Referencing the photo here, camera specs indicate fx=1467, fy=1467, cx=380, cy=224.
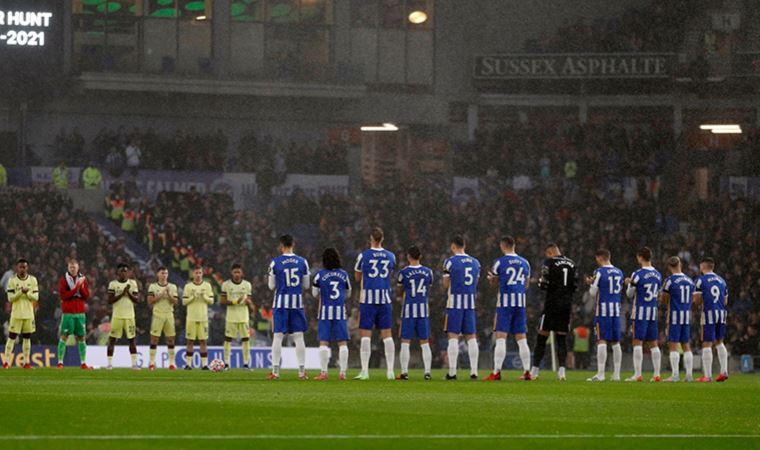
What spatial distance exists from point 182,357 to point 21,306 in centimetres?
712

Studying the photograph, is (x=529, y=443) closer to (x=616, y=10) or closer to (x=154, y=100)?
(x=154, y=100)

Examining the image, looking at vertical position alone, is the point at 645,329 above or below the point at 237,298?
below

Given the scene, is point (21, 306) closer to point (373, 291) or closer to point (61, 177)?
point (373, 291)

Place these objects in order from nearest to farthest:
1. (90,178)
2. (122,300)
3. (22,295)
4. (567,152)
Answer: (22,295), (122,300), (90,178), (567,152)

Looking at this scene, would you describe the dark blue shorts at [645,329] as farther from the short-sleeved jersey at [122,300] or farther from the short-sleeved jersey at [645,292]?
the short-sleeved jersey at [122,300]

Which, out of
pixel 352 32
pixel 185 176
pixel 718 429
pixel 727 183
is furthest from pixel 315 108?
pixel 718 429

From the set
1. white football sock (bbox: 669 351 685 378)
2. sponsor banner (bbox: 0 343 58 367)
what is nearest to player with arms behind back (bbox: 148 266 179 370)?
sponsor banner (bbox: 0 343 58 367)

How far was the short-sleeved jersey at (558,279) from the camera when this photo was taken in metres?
26.6

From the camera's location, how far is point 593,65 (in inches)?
2272

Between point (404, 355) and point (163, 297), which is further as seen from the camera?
point (163, 297)

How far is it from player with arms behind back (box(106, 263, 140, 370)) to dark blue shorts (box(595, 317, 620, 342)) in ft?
34.9

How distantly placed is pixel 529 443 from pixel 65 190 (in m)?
40.1

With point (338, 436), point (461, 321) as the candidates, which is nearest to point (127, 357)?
point (461, 321)

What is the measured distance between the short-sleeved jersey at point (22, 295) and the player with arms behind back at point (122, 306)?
1.70 metres
